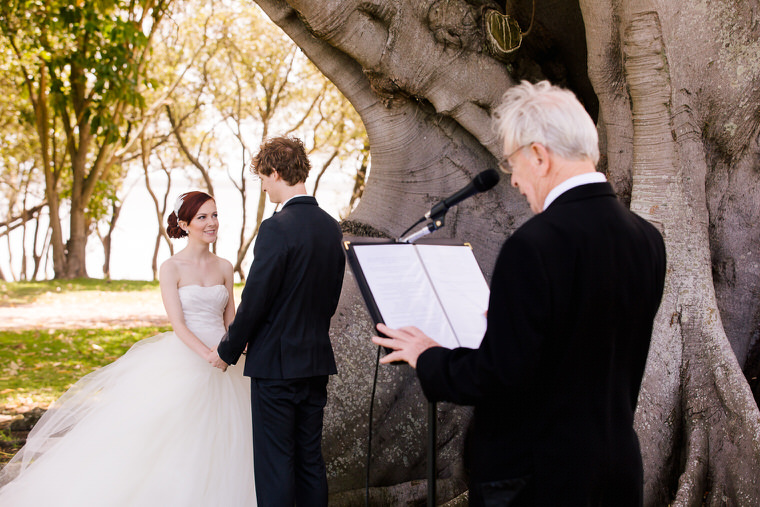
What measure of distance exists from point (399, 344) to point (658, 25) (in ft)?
9.91

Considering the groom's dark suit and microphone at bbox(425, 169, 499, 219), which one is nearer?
microphone at bbox(425, 169, 499, 219)

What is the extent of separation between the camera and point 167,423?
4016mm

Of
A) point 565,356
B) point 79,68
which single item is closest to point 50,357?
point 565,356

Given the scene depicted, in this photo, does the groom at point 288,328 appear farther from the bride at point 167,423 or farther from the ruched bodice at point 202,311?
the ruched bodice at point 202,311

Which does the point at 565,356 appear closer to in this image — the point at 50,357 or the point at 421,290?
the point at 421,290

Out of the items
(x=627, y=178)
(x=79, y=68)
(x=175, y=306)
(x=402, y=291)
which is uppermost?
(x=79, y=68)

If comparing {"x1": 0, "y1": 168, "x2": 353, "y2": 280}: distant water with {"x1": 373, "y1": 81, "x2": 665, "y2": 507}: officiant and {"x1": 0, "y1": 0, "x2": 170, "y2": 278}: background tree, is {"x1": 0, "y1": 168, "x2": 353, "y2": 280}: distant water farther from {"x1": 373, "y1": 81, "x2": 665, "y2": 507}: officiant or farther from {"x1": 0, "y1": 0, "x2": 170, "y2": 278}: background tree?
{"x1": 373, "y1": 81, "x2": 665, "y2": 507}: officiant

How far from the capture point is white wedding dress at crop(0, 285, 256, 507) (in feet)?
12.7

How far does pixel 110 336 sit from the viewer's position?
1031 centimetres

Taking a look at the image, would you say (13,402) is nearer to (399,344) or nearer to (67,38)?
(399,344)

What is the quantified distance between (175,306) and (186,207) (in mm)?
610

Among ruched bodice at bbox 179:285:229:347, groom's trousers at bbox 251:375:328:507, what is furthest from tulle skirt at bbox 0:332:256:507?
groom's trousers at bbox 251:375:328:507

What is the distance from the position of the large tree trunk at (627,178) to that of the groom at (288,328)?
84cm

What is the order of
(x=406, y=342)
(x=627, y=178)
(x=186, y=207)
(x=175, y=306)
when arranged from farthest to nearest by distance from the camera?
(x=627, y=178)
(x=186, y=207)
(x=175, y=306)
(x=406, y=342)
